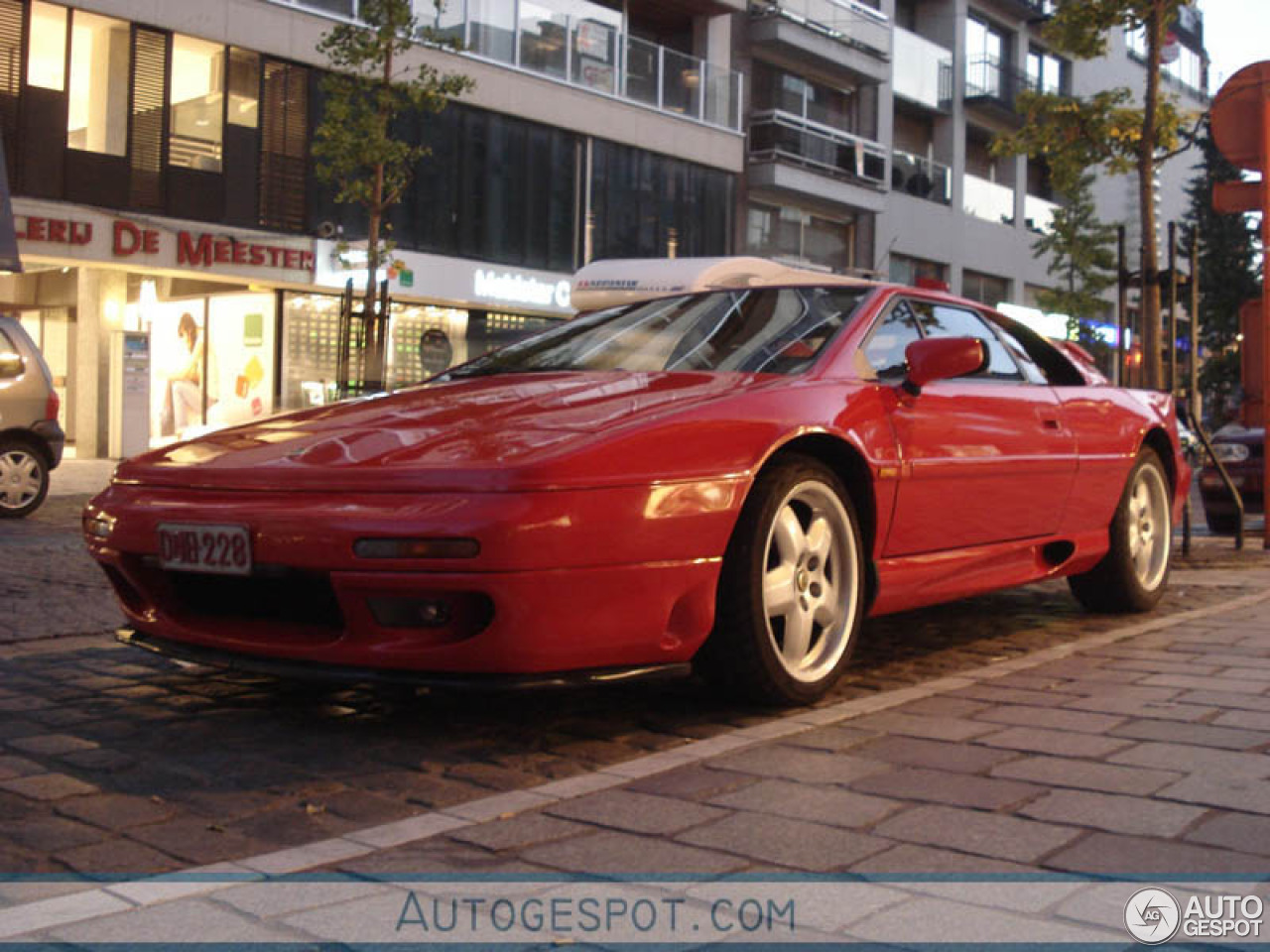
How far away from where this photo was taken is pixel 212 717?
3.74 m

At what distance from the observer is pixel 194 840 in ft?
8.76

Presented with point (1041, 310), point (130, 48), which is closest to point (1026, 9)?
point (1041, 310)

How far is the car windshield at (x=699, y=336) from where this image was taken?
14.1ft

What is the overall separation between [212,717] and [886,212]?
29.7 m

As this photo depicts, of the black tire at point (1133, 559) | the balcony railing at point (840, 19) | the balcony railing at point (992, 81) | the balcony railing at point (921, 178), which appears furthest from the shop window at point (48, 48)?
the balcony railing at point (992, 81)

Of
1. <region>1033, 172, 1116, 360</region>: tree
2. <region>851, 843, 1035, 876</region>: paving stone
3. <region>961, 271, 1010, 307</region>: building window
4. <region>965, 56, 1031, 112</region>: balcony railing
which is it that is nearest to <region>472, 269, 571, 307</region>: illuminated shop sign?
<region>961, 271, 1010, 307</region>: building window

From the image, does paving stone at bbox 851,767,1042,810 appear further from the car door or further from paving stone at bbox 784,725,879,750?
the car door

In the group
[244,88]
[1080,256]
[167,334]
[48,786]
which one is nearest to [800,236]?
[1080,256]

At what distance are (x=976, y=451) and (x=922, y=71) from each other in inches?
1211

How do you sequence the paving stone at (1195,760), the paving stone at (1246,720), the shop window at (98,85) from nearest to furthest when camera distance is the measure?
1. the paving stone at (1195,760)
2. the paving stone at (1246,720)
3. the shop window at (98,85)

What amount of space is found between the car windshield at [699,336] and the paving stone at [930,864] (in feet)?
6.10

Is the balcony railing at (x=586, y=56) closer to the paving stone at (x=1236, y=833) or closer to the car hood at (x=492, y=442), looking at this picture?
the car hood at (x=492, y=442)

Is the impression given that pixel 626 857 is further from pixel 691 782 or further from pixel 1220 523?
pixel 1220 523

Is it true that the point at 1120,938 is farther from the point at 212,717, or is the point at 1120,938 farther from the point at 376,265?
the point at 376,265
